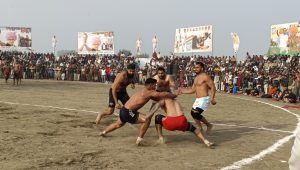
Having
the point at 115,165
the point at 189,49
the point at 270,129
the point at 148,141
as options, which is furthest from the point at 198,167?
the point at 189,49

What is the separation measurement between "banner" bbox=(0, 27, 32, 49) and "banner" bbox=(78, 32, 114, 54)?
759cm

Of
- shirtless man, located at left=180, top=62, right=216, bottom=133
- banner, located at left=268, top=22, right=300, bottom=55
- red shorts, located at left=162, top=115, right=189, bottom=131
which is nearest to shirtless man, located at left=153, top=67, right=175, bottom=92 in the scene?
shirtless man, located at left=180, top=62, right=216, bottom=133

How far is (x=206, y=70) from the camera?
96.2ft

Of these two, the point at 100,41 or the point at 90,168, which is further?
the point at 100,41

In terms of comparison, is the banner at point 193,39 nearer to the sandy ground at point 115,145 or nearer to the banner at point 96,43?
the banner at point 96,43

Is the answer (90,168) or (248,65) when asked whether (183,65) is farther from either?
(90,168)

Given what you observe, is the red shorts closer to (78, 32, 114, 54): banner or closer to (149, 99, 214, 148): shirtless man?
(149, 99, 214, 148): shirtless man

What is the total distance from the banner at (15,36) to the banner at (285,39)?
29493mm

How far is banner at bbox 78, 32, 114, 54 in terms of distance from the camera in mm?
43062

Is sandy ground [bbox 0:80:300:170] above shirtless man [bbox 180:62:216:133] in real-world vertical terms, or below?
below

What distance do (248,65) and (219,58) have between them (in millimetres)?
5164

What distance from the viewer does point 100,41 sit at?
4344cm

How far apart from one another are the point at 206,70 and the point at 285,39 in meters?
5.93

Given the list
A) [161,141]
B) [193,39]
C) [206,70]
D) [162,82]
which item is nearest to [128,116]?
[161,141]
